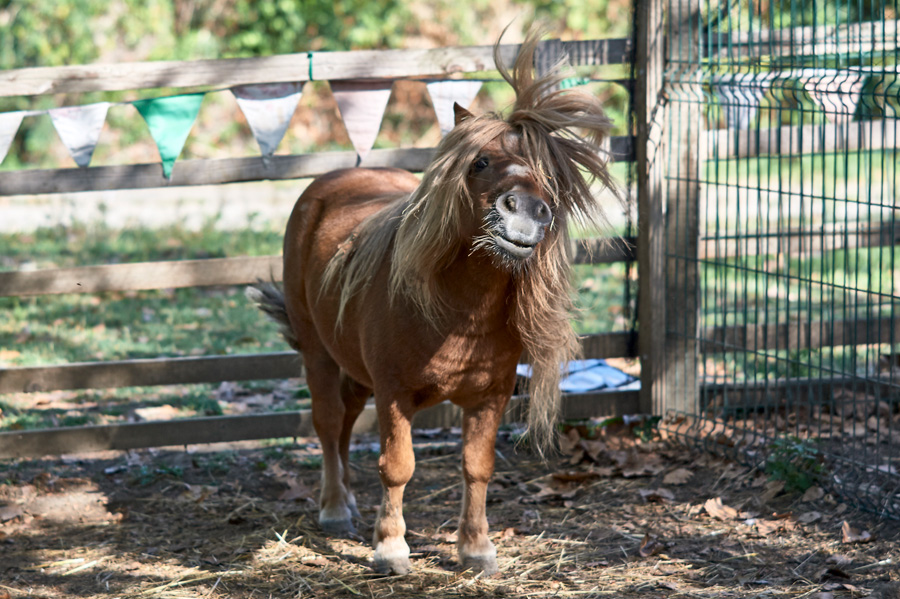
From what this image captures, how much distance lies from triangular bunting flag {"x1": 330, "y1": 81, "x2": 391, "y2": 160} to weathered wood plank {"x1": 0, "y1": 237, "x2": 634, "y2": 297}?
2.80 ft

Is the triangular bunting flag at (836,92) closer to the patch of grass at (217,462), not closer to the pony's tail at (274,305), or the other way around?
the pony's tail at (274,305)

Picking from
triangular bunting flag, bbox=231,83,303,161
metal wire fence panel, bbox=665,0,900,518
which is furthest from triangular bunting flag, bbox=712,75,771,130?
triangular bunting flag, bbox=231,83,303,161

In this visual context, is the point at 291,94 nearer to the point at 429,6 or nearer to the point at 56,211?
the point at 56,211

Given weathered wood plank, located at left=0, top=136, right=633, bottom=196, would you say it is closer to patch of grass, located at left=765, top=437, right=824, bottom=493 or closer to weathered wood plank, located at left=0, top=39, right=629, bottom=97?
weathered wood plank, located at left=0, top=39, right=629, bottom=97

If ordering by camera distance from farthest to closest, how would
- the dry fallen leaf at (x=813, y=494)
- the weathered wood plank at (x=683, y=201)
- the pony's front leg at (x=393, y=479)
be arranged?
the weathered wood plank at (x=683, y=201) < the dry fallen leaf at (x=813, y=494) < the pony's front leg at (x=393, y=479)

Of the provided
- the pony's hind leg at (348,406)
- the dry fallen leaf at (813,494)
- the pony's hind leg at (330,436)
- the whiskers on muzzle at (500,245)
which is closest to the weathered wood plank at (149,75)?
the pony's hind leg at (330,436)

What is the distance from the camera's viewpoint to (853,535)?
155 inches

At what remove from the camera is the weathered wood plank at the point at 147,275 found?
16.0ft

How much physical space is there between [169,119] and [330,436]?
1.99 meters

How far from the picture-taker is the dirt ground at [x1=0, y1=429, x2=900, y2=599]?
3725 millimetres

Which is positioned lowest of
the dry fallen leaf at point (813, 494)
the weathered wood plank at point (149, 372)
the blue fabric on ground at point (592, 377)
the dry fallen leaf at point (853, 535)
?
the dry fallen leaf at point (853, 535)

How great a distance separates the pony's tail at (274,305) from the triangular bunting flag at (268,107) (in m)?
0.74

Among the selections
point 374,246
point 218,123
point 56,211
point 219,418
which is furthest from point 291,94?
point 218,123

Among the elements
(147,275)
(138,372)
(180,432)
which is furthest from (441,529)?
(147,275)
